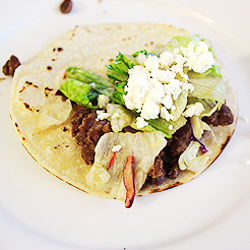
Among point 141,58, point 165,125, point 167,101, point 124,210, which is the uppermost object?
point 141,58

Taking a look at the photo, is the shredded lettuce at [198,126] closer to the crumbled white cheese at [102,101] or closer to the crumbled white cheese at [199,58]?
the crumbled white cheese at [199,58]

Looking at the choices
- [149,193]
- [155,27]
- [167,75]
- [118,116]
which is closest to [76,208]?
[149,193]

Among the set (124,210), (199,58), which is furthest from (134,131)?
(199,58)

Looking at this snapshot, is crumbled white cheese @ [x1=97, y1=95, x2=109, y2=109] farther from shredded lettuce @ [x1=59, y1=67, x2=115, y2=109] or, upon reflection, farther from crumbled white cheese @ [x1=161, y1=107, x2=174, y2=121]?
crumbled white cheese @ [x1=161, y1=107, x2=174, y2=121]

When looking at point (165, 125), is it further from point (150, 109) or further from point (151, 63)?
point (151, 63)

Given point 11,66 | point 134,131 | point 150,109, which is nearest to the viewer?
point 150,109

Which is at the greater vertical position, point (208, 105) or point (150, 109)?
point (150, 109)

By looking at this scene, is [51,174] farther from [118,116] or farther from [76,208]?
[118,116]
